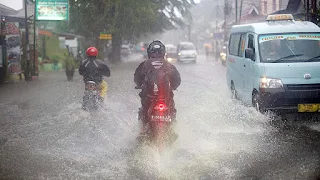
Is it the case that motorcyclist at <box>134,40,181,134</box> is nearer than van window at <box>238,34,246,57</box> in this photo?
Yes

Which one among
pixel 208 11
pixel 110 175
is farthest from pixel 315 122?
pixel 208 11

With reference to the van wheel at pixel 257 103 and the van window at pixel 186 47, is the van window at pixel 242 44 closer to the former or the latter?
the van wheel at pixel 257 103

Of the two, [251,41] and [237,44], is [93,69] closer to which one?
[251,41]

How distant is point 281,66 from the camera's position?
9.48m

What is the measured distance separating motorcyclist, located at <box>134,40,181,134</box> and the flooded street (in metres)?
0.62

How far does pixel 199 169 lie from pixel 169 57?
1637 inches

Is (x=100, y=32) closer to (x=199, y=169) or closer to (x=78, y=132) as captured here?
(x=78, y=132)

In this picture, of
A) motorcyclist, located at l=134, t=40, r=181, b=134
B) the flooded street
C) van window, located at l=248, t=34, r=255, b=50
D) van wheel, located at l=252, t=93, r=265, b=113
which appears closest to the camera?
the flooded street

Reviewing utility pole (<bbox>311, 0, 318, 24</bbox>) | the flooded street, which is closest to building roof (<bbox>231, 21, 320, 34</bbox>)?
the flooded street

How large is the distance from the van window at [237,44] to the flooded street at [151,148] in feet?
4.98

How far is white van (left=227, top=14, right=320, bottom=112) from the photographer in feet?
30.5

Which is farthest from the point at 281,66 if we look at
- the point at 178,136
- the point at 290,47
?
the point at 178,136

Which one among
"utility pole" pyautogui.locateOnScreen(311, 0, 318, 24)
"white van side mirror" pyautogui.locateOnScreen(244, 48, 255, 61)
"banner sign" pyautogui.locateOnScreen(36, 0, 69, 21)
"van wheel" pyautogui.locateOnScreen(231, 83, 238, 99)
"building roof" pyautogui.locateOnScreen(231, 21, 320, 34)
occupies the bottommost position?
"van wheel" pyautogui.locateOnScreen(231, 83, 238, 99)

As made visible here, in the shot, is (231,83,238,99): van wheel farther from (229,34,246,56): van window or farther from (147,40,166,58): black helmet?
(147,40,166,58): black helmet
